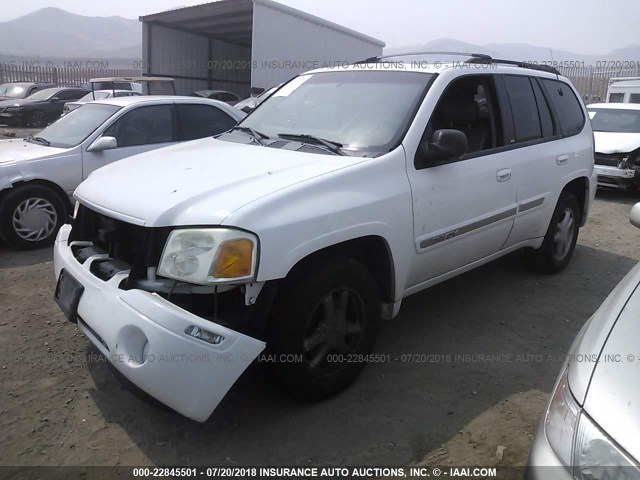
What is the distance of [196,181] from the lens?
8.99 ft

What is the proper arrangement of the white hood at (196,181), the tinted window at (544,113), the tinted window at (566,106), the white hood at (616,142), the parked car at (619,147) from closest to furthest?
1. the white hood at (196,181)
2. the tinted window at (544,113)
3. the tinted window at (566,106)
4. the parked car at (619,147)
5. the white hood at (616,142)

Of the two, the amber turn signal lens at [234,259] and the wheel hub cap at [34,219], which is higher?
the amber turn signal lens at [234,259]

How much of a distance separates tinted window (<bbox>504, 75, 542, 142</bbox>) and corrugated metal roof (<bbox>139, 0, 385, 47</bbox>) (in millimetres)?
10078

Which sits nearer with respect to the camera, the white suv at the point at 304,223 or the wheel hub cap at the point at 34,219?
the white suv at the point at 304,223

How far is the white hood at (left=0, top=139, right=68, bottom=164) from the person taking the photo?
5539 millimetres

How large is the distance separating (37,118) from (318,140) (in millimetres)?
16755

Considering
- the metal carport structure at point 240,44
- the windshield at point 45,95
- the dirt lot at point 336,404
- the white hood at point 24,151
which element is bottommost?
the dirt lot at point 336,404

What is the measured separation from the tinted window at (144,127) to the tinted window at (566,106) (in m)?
4.21

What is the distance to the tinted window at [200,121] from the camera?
648 cm

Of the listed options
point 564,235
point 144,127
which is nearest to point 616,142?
A: point 564,235

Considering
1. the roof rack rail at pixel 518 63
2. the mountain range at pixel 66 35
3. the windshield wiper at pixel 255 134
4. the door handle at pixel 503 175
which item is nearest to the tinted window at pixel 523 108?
the roof rack rail at pixel 518 63

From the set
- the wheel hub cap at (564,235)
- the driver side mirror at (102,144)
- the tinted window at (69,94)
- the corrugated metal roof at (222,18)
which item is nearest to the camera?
the wheel hub cap at (564,235)

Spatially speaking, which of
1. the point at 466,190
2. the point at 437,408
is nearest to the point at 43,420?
the point at 437,408

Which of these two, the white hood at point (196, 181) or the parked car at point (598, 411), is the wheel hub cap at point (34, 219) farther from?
the parked car at point (598, 411)
